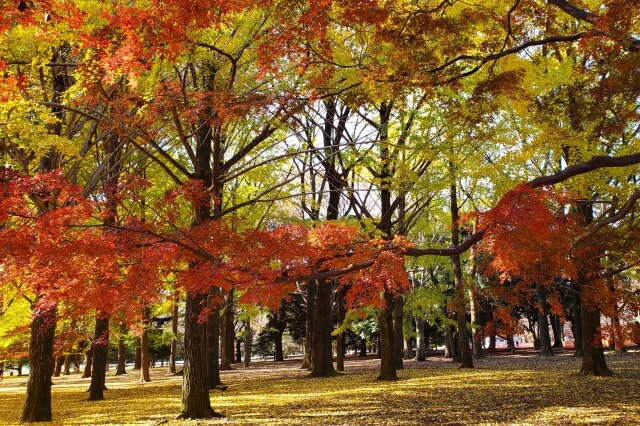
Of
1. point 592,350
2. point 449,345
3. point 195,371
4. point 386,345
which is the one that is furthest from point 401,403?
point 449,345

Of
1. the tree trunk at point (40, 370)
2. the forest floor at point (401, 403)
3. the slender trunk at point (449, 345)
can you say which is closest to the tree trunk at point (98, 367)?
the forest floor at point (401, 403)

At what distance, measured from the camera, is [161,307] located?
2155cm

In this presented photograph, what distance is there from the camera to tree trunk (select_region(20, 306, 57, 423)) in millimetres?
10398

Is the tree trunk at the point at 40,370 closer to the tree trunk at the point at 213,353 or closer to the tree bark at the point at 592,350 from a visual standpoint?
the tree trunk at the point at 213,353

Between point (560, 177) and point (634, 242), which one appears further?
point (634, 242)

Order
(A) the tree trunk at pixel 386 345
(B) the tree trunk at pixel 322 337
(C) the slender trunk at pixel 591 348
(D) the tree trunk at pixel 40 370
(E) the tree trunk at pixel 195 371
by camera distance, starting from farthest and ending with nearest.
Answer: (B) the tree trunk at pixel 322 337 < (A) the tree trunk at pixel 386 345 < (C) the slender trunk at pixel 591 348 < (D) the tree trunk at pixel 40 370 < (E) the tree trunk at pixel 195 371

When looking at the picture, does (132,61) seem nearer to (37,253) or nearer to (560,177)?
(37,253)

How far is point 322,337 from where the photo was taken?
18859 millimetres

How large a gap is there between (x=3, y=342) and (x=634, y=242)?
22.4 meters

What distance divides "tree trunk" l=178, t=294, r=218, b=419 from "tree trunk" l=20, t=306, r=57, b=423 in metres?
3.07

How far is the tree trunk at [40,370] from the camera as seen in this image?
1040 cm

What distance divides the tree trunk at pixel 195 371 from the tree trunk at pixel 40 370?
307 centimetres

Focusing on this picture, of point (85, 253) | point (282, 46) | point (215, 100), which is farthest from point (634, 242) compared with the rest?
point (85, 253)

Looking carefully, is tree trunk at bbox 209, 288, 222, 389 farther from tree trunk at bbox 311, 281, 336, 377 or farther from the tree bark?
the tree bark
